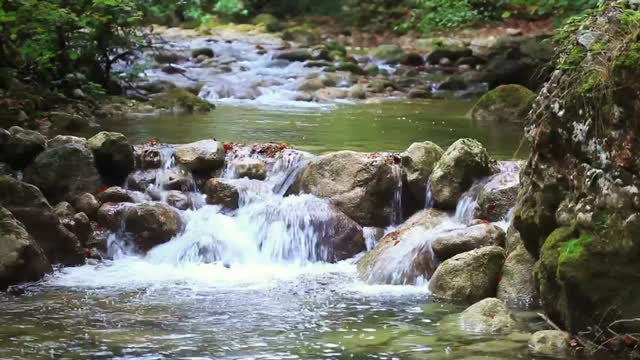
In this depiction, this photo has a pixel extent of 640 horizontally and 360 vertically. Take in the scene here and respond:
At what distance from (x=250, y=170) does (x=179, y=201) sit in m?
0.97

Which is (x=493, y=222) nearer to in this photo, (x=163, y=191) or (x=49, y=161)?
(x=163, y=191)

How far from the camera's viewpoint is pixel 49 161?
9.47m

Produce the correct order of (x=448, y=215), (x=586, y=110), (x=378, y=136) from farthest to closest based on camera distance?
(x=378, y=136), (x=448, y=215), (x=586, y=110)

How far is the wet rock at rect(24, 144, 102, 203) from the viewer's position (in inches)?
372

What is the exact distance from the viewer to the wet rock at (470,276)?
23.1ft

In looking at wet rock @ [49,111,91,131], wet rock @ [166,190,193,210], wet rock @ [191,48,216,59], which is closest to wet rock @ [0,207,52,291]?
wet rock @ [166,190,193,210]

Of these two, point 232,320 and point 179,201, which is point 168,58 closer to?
point 179,201

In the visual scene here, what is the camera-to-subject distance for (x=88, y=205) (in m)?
9.34

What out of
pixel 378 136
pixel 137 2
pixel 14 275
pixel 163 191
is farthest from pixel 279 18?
pixel 14 275

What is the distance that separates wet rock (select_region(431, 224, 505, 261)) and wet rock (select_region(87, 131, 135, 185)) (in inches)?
162

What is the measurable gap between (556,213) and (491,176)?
9.44ft

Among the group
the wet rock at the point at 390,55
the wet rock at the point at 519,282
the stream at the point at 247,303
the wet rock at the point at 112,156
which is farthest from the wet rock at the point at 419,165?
the wet rock at the point at 390,55

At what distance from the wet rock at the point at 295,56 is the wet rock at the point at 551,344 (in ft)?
61.3

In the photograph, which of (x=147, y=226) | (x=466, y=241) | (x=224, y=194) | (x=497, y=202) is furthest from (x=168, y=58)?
(x=466, y=241)
